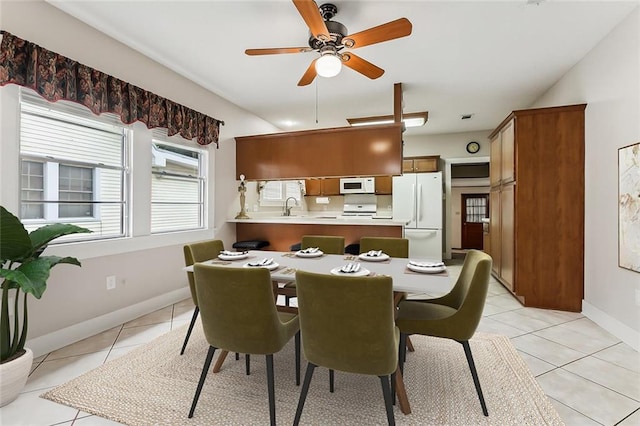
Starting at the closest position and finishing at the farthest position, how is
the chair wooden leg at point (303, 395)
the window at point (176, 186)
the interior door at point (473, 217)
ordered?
the chair wooden leg at point (303, 395)
the window at point (176, 186)
the interior door at point (473, 217)

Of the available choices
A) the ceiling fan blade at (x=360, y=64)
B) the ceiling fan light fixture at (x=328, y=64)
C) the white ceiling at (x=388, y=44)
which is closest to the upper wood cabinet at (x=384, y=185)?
the white ceiling at (x=388, y=44)

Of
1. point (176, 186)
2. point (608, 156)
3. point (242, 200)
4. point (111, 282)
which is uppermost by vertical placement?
point (608, 156)

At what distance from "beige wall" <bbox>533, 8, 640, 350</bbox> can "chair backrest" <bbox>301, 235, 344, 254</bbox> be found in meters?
2.41

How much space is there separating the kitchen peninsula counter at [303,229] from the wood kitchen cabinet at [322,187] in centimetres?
A: 220

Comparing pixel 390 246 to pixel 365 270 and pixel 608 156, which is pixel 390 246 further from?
pixel 608 156

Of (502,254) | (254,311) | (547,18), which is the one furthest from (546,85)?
(254,311)

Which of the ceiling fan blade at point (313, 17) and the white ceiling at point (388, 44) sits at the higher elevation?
the white ceiling at point (388, 44)

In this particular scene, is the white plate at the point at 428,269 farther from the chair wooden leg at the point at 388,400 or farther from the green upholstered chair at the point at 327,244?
the green upholstered chair at the point at 327,244

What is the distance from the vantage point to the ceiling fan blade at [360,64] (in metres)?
2.43

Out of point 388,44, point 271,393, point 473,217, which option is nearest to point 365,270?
point 271,393

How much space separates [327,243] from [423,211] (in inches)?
127

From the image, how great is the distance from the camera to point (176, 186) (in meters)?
3.66

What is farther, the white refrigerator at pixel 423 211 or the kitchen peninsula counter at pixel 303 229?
the white refrigerator at pixel 423 211

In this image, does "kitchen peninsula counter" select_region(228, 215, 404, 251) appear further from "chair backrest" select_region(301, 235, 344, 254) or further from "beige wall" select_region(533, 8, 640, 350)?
"beige wall" select_region(533, 8, 640, 350)
